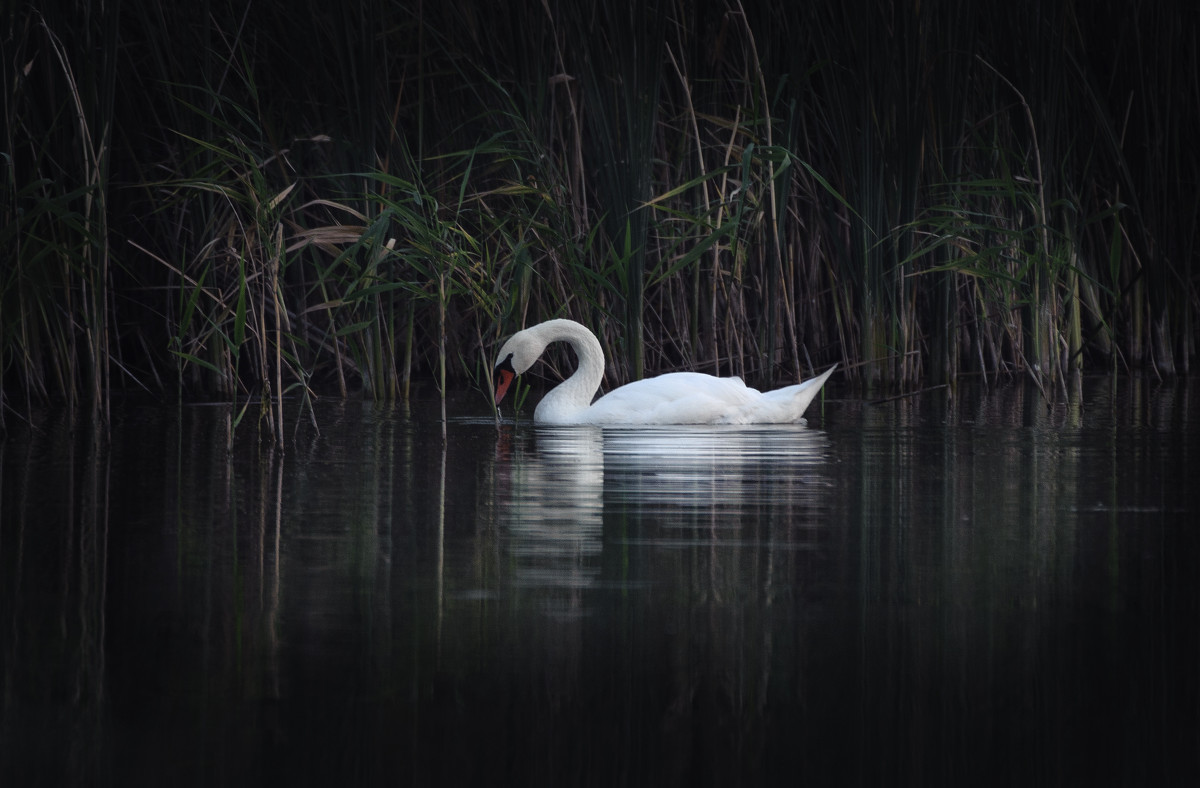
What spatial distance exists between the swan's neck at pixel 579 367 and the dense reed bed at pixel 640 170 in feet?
0.84

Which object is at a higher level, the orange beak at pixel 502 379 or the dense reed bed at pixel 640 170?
the dense reed bed at pixel 640 170

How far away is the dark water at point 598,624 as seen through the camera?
213 centimetres

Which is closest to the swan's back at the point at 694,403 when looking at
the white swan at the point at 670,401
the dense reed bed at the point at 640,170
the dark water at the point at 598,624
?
the white swan at the point at 670,401

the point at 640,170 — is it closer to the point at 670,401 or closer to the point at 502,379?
the point at 502,379

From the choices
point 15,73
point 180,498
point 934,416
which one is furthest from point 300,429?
point 934,416

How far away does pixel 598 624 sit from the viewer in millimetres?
2844

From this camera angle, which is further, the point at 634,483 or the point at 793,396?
the point at 793,396

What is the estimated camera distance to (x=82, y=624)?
2828 mm

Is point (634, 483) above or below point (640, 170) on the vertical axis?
below

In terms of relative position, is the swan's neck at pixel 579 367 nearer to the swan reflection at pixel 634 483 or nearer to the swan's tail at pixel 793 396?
the swan reflection at pixel 634 483

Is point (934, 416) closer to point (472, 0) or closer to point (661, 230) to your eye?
point (661, 230)

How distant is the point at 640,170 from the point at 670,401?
1.53m

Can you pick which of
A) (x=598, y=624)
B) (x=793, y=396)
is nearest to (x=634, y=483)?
(x=598, y=624)

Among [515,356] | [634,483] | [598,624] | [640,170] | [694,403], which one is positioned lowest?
[598,624]
